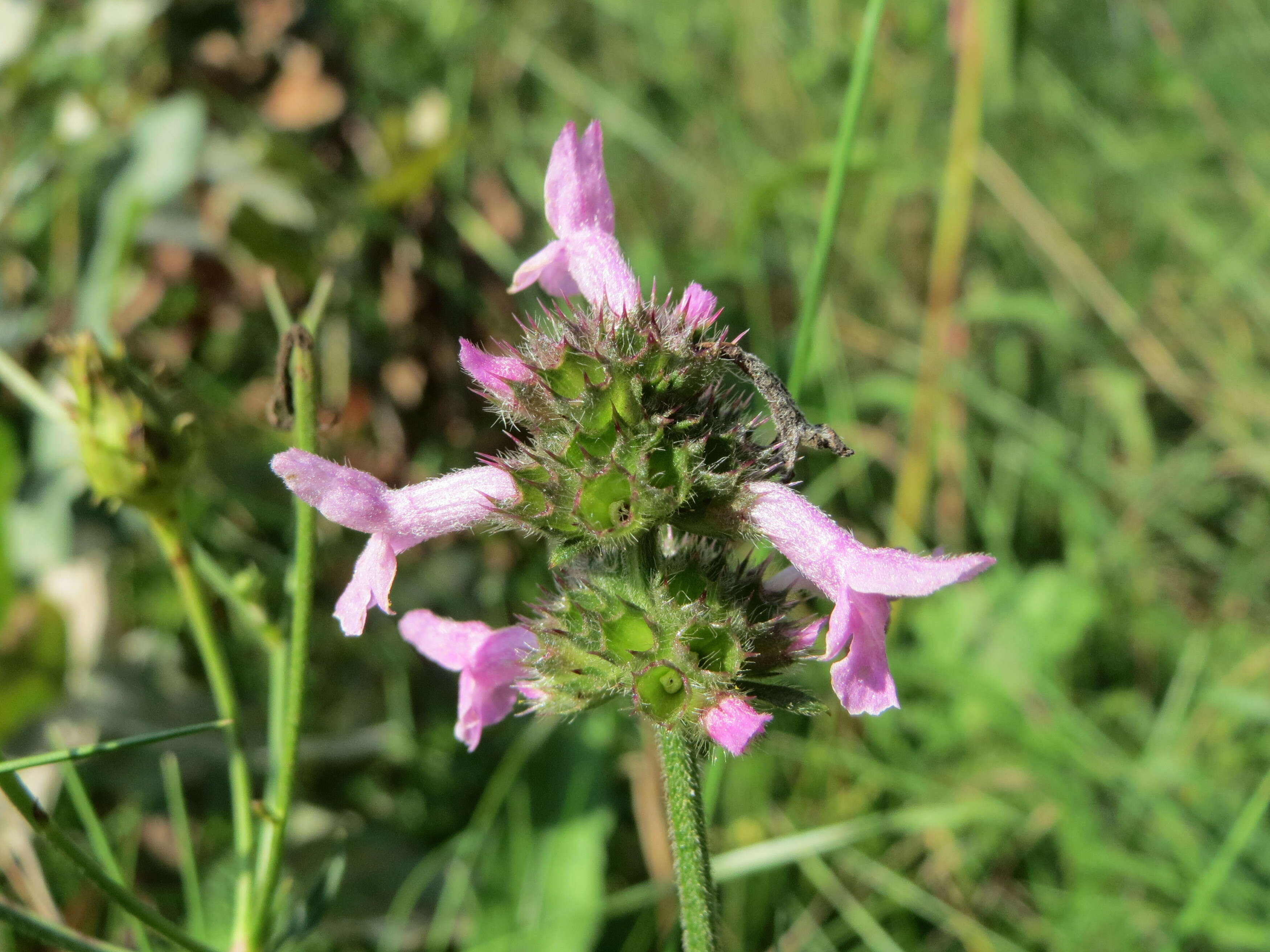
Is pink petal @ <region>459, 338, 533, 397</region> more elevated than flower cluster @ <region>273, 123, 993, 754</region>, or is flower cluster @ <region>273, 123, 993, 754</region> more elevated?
pink petal @ <region>459, 338, 533, 397</region>

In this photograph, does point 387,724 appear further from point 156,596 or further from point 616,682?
point 616,682

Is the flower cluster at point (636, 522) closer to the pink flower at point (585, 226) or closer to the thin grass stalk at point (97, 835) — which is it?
the pink flower at point (585, 226)

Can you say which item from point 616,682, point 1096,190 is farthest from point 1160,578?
point 616,682

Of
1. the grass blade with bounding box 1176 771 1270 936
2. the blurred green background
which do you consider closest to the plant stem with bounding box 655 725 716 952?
the blurred green background

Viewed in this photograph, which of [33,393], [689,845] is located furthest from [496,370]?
[33,393]

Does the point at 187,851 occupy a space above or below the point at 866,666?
below

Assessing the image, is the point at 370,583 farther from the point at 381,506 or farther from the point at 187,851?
the point at 187,851

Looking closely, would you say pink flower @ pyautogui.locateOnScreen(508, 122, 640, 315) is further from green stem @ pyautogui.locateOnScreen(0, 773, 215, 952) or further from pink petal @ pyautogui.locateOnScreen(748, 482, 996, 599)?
green stem @ pyautogui.locateOnScreen(0, 773, 215, 952)
